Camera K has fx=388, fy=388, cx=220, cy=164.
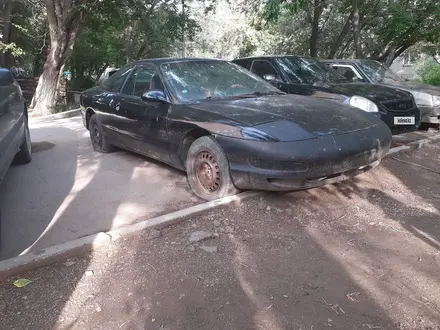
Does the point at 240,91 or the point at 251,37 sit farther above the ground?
the point at 251,37

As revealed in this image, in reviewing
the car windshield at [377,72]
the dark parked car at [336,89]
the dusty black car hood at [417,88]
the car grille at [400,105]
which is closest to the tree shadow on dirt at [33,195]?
the dark parked car at [336,89]

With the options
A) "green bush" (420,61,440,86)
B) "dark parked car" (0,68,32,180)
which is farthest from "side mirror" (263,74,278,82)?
"green bush" (420,61,440,86)

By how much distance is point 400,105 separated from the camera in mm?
6219

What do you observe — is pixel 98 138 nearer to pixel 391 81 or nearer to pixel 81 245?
pixel 81 245

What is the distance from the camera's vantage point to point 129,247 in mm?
3137

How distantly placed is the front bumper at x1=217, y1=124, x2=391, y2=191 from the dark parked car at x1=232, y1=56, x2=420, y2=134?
2.36 metres

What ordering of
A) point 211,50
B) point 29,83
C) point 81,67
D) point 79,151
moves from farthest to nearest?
point 211,50 < point 81,67 < point 29,83 < point 79,151

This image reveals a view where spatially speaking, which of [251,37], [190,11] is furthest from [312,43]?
[251,37]

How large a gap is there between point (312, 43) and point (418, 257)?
15.1 m

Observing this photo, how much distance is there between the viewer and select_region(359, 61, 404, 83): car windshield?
8074 mm

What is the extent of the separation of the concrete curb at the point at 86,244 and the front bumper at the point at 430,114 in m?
5.43

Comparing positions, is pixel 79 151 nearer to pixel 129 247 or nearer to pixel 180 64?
pixel 180 64

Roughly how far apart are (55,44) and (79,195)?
9.74 metres

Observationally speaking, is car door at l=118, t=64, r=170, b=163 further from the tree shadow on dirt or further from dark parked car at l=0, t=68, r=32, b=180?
dark parked car at l=0, t=68, r=32, b=180
